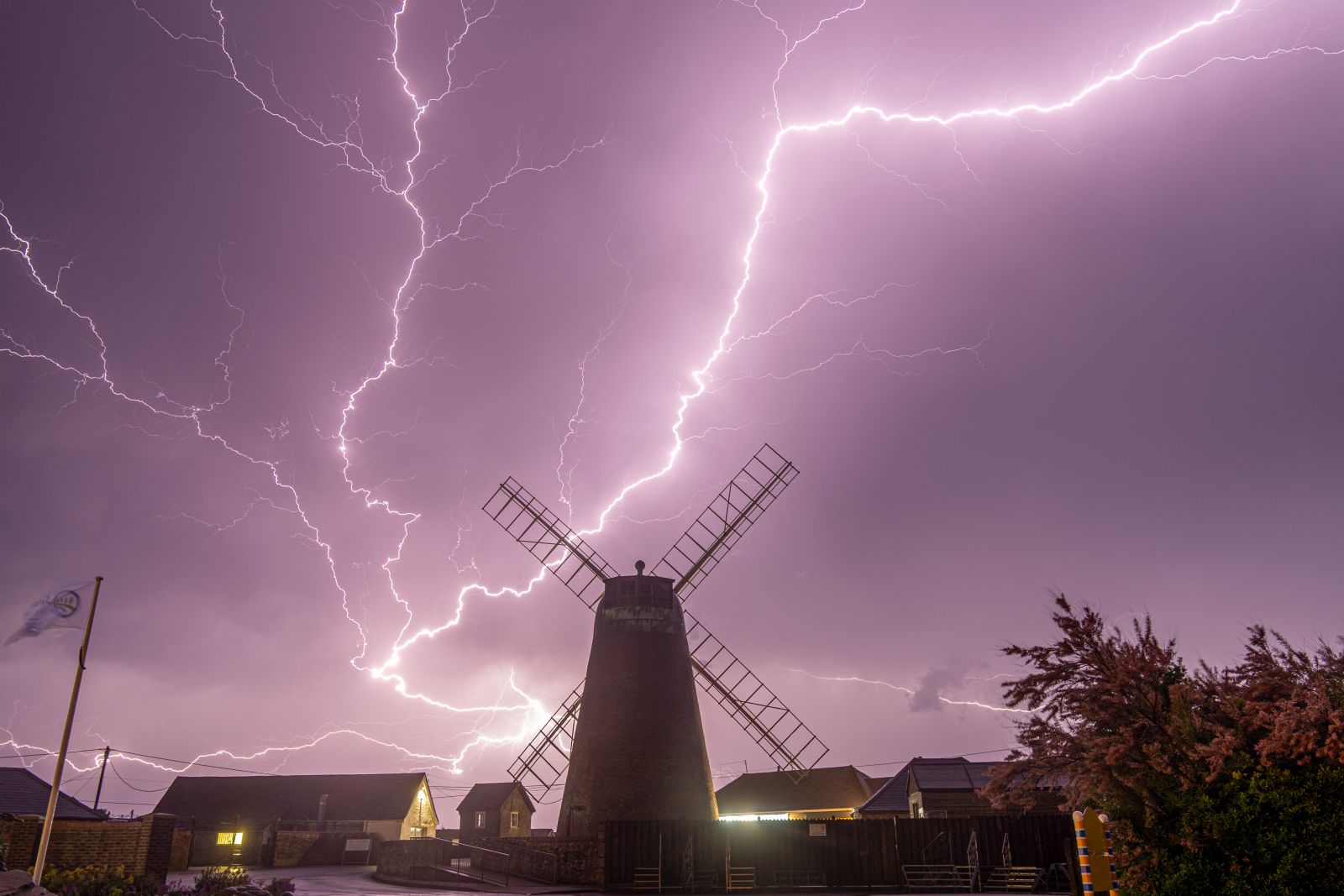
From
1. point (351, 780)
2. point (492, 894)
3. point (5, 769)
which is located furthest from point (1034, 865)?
point (351, 780)

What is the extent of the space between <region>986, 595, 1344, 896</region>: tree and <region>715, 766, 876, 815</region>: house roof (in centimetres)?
3844

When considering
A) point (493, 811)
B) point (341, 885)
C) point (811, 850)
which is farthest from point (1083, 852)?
point (493, 811)

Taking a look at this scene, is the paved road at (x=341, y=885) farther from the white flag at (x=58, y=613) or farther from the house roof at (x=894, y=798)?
the house roof at (x=894, y=798)

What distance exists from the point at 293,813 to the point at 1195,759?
54826 millimetres

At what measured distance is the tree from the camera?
29.3ft

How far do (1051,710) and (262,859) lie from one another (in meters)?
47.4

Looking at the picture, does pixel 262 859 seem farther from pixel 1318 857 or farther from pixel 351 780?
pixel 1318 857

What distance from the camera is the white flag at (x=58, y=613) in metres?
15.2

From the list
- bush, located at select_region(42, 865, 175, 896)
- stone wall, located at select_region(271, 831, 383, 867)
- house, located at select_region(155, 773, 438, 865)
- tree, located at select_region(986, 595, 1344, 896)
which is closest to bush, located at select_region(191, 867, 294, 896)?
bush, located at select_region(42, 865, 175, 896)

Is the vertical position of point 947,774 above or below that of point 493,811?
above

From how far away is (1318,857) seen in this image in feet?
29.0

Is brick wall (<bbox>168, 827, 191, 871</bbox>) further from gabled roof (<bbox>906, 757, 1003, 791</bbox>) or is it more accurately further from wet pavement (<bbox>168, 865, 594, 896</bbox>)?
gabled roof (<bbox>906, 757, 1003, 791</bbox>)

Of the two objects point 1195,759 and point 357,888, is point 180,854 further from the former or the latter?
point 1195,759

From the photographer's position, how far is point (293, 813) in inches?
2019
